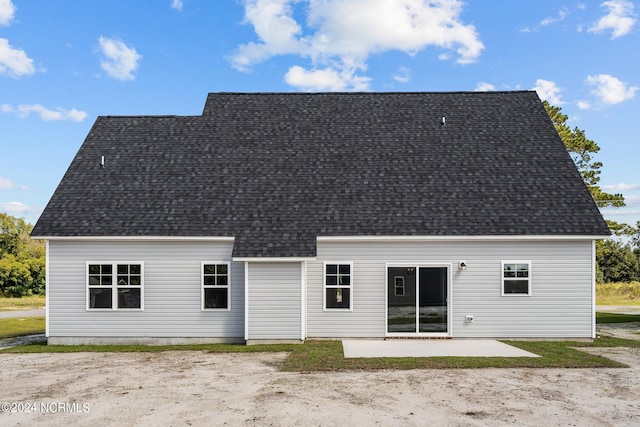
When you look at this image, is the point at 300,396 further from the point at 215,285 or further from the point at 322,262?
the point at 215,285

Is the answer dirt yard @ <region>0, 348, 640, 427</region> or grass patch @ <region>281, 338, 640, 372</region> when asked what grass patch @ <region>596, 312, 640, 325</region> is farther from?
dirt yard @ <region>0, 348, 640, 427</region>

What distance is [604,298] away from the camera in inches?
1490

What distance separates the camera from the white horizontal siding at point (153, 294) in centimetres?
1628

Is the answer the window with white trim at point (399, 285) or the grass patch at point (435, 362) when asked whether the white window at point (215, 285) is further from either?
the window with white trim at point (399, 285)

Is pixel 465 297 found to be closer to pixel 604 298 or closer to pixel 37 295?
pixel 604 298

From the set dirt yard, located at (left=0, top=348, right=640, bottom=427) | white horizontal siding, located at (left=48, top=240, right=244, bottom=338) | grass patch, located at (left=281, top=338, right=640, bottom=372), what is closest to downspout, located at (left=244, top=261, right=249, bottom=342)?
white horizontal siding, located at (left=48, top=240, right=244, bottom=338)

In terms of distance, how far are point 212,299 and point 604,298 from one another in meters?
32.0

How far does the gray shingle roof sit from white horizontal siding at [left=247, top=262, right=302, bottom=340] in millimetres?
545

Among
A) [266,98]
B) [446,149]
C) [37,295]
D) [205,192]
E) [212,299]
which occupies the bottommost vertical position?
[37,295]

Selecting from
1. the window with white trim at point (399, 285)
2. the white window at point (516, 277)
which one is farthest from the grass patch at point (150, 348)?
the white window at point (516, 277)

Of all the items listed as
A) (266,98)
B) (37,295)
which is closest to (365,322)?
(266,98)

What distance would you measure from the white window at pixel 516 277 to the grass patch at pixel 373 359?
154 centimetres

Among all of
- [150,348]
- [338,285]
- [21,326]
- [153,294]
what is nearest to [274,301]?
[338,285]

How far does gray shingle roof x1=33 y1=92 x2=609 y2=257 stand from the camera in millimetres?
16422
